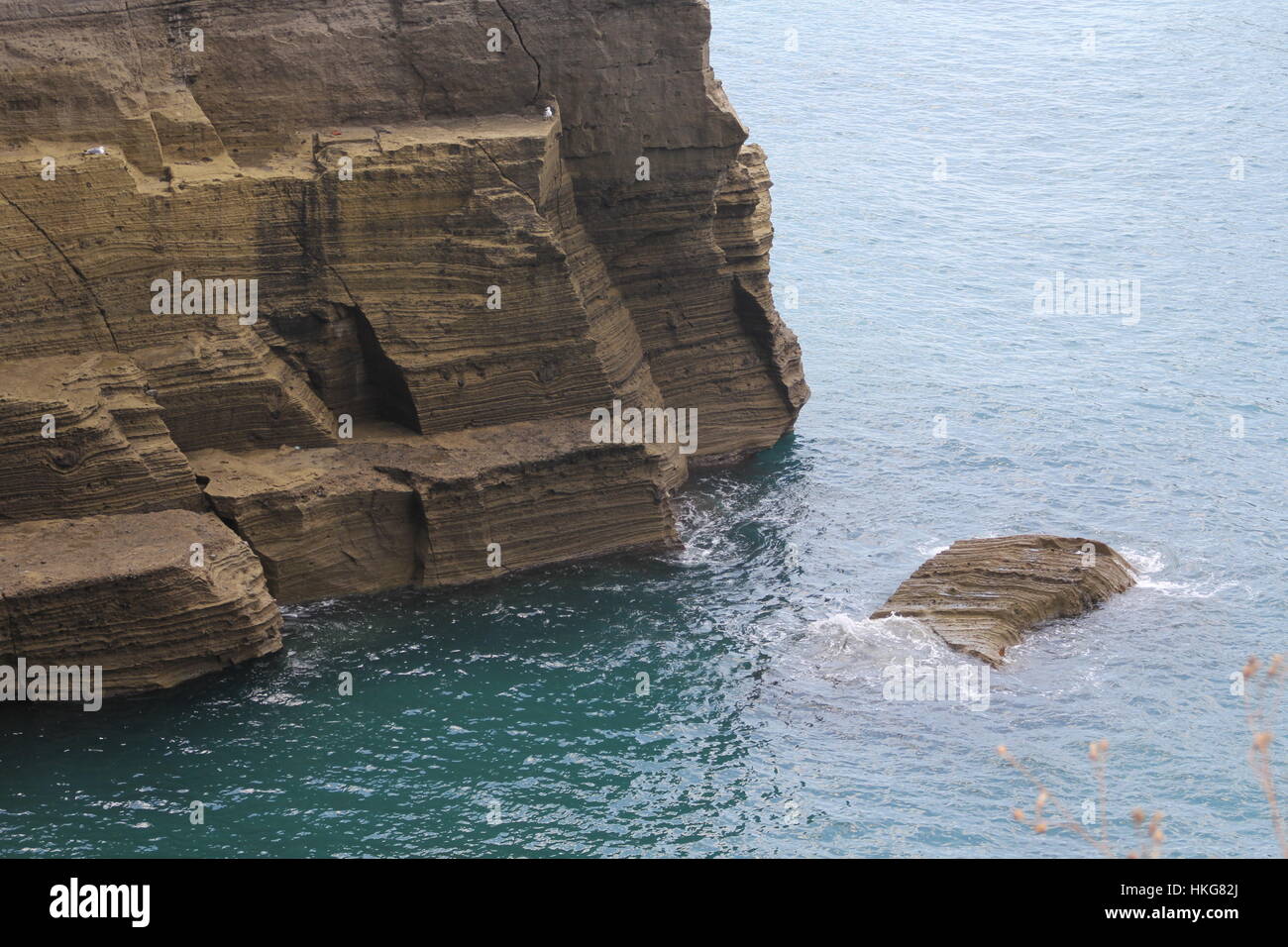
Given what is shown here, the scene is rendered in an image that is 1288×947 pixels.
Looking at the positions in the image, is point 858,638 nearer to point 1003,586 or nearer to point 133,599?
point 1003,586

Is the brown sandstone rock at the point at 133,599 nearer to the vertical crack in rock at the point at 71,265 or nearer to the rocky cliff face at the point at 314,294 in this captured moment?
the rocky cliff face at the point at 314,294

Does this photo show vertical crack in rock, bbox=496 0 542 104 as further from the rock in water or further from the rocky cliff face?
the rock in water

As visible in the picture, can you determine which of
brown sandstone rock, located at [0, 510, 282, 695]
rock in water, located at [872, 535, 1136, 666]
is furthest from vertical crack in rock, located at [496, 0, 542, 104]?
rock in water, located at [872, 535, 1136, 666]

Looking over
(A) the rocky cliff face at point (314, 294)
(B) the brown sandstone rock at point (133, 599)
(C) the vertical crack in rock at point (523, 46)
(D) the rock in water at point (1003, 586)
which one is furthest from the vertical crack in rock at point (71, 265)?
(D) the rock in water at point (1003, 586)

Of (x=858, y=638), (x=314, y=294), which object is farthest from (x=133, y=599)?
(x=858, y=638)

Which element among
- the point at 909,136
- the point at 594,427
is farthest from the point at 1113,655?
the point at 909,136

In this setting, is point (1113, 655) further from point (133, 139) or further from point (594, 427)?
point (133, 139)
